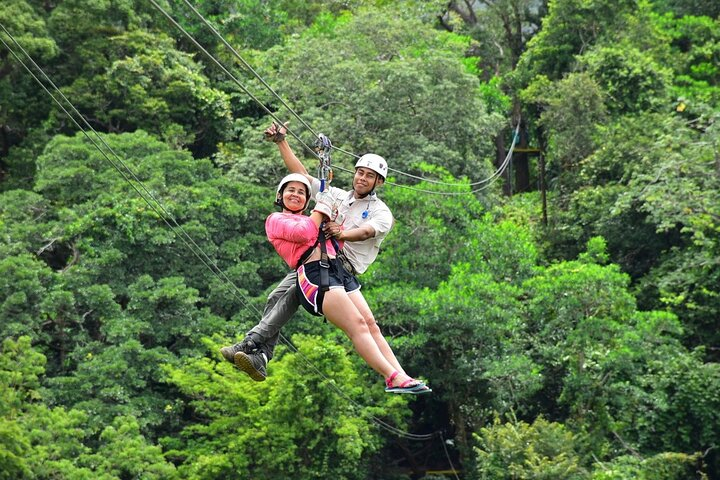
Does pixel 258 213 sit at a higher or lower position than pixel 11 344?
higher

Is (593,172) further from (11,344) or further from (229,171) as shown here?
(11,344)

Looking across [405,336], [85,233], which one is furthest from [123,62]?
[405,336]

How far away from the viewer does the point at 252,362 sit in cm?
730

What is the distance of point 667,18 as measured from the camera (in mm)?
29109

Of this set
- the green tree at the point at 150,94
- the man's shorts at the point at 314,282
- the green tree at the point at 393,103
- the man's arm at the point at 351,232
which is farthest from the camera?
the green tree at the point at 150,94

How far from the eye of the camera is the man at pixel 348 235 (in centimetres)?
704

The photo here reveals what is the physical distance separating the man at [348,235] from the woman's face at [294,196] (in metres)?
0.08

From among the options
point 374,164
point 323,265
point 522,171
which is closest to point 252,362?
point 323,265

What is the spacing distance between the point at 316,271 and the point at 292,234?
300 mm

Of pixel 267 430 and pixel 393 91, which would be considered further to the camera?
pixel 393 91

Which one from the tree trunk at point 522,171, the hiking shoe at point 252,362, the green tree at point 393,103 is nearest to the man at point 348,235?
the hiking shoe at point 252,362

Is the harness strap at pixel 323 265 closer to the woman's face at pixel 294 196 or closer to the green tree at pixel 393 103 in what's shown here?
the woman's face at pixel 294 196

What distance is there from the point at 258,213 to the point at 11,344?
5.29 meters

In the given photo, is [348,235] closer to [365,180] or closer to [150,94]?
[365,180]
